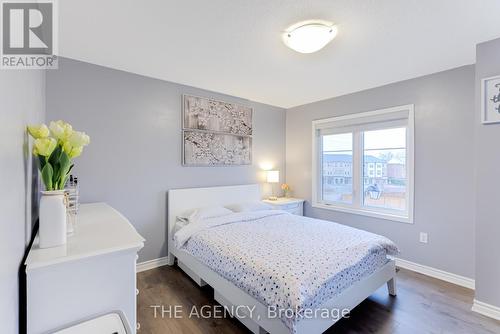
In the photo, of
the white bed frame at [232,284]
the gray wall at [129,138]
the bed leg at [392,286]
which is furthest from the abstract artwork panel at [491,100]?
the gray wall at [129,138]

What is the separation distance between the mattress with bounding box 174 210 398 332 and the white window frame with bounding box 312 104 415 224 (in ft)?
3.69

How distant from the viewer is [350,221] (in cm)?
367

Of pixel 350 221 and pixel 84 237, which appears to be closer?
pixel 84 237

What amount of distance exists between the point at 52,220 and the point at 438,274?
3742mm

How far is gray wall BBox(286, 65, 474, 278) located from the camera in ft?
8.58

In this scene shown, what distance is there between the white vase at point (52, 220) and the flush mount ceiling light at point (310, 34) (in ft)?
6.31

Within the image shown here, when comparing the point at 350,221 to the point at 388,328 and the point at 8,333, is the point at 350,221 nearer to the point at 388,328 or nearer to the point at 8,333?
the point at 388,328

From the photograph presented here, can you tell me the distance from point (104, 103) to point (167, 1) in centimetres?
158

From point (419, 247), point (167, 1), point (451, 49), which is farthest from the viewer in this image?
point (419, 247)

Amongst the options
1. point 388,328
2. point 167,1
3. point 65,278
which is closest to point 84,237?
point 65,278

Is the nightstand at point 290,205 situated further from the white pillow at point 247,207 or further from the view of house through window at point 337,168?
the view of house through window at point 337,168

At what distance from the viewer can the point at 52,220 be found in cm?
102

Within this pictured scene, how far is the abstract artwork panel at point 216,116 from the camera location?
10.8 ft

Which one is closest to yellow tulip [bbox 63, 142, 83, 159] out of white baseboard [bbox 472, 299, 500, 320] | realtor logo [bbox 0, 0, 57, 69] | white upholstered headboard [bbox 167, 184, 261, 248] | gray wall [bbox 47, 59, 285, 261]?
realtor logo [bbox 0, 0, 57, 69]
